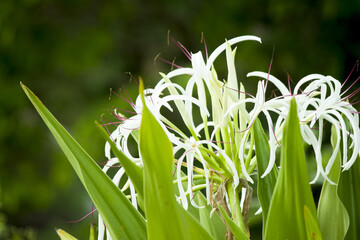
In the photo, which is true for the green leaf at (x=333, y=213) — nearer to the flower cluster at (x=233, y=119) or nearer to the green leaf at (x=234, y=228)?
the flower cluster at (x=233, y=119)

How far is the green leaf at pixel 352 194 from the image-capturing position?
0.63m

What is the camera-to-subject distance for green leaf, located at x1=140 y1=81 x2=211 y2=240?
18.3 inches

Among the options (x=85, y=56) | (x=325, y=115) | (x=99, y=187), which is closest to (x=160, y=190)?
(x=99, y=187)

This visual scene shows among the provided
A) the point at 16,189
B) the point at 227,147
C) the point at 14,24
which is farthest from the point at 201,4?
the point at 227,147

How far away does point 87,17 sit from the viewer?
342cm

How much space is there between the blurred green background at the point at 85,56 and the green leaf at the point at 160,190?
2120mm

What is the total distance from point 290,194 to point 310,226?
1.5 inches

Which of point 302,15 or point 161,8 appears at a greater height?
point 161,8

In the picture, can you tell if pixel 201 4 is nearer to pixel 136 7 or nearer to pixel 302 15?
pixel 136 7

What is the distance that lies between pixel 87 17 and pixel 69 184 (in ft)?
3.61

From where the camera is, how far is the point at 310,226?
20.6 inches

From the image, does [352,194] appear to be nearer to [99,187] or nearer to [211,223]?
[211,223]

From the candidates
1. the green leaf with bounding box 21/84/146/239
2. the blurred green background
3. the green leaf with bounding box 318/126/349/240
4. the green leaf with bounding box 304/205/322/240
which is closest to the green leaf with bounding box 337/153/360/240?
the green leaf with bounding box 318/126/349/240

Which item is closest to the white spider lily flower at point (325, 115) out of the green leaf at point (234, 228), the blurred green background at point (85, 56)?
the green leaf at point (234, 228)
